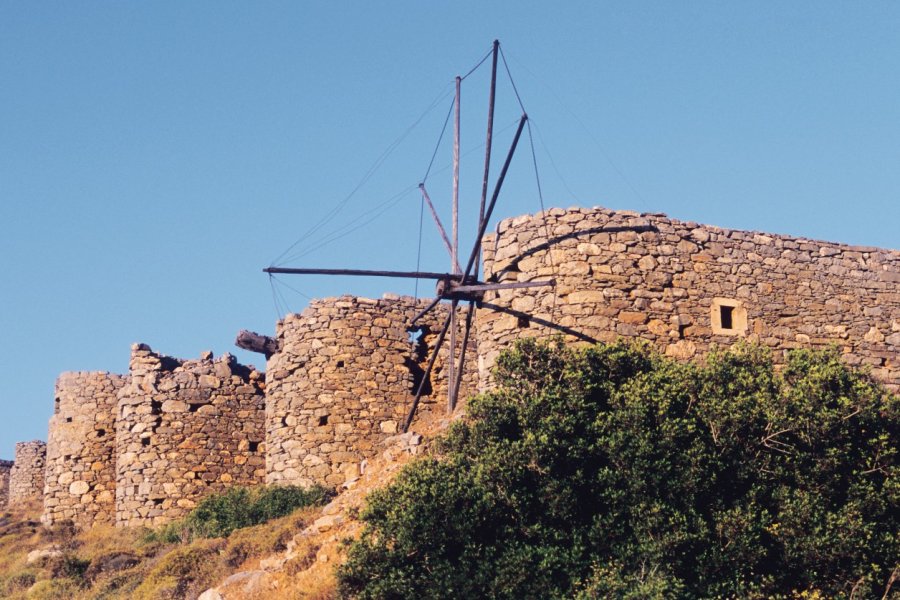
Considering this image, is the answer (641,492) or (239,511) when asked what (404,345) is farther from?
(641,492)

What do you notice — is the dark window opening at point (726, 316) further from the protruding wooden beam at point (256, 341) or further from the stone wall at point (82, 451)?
the stone wall at point (82, 451)

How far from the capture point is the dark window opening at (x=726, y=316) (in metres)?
19.5

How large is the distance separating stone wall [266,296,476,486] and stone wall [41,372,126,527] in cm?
529

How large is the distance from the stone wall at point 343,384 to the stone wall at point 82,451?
5289mm

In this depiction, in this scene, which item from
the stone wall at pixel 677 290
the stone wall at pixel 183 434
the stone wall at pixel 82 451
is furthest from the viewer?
the stone wall at pixel 82 451

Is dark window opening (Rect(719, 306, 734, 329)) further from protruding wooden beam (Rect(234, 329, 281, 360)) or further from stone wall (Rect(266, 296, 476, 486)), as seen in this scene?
protruding wooden beam (Rect(234, 329, 281, 360))

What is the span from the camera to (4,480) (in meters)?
42.0

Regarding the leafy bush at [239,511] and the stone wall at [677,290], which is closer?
the stone wall at [677,290]

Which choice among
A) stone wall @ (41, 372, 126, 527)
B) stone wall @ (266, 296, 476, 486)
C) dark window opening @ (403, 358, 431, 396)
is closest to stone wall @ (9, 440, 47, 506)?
stone wall @ (41, 372, 126, 527)

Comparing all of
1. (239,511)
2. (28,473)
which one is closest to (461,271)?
(239,511)

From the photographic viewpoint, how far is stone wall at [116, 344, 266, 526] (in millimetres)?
25875

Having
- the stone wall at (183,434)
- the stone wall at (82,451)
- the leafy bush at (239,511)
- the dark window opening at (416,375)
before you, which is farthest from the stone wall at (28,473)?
the dark window opening at (416,375)

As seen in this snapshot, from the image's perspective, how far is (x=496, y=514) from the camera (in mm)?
15602

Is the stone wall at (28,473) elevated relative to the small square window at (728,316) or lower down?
lower down
